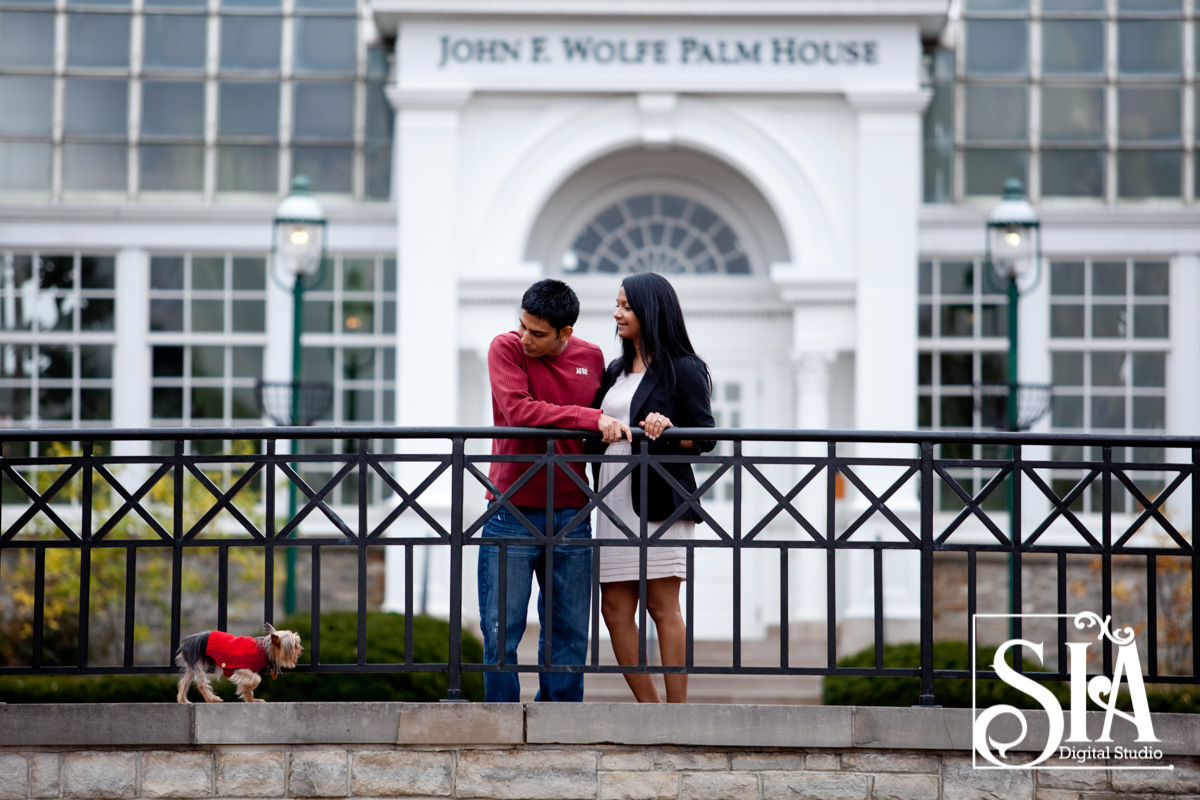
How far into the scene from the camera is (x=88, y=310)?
11.9 m

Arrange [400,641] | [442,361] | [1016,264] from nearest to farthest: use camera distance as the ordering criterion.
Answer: [400,641], [1016,264], [442,361]

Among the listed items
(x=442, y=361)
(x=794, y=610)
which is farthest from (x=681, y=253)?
(x=794, y=610)

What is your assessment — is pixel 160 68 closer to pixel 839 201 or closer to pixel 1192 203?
pixel 839 201

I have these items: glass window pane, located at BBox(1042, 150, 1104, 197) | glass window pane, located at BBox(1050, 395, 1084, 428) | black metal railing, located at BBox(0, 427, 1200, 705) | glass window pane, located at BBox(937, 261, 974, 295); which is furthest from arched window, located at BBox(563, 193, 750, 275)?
glass window pane, located at BBox(1050, 395, 1084, 428)

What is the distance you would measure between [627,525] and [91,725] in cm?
218

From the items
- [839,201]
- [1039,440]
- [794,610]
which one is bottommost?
[794,610]

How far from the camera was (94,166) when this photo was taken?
480 inches

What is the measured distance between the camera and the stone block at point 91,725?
4965mm

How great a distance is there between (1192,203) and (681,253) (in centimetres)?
469

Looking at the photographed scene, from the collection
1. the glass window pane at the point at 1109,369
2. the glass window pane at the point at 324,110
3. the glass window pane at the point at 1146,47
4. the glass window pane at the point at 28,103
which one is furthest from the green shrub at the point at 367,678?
the glass window pane at the point at 1146,47

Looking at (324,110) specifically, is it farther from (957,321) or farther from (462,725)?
(462,725)

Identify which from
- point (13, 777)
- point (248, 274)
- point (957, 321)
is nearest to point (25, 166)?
point (248, 274)

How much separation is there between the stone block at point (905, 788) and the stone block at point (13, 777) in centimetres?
324

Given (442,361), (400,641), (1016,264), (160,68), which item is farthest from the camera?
(160,68)
